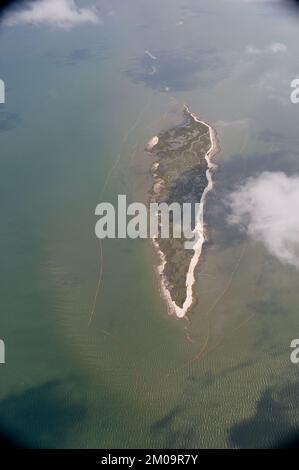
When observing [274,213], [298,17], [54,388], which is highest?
[298,17]

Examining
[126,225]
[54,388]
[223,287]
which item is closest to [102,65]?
[126,225]

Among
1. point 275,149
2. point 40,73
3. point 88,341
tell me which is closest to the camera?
point 88,341

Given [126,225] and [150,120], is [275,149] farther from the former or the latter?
[126,225]

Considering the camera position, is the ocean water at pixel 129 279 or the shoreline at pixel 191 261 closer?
the ocean water at pixel 129 279

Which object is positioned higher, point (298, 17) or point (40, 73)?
point (298, 17)

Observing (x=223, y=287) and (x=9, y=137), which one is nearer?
(x=223, y=287)

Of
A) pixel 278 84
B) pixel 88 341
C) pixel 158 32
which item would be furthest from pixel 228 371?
pixel 158 32

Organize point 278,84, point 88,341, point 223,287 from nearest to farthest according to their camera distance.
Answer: point 88,341
point 223,287
point 278,84

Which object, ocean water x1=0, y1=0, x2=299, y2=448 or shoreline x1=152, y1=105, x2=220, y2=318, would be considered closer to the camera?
ocean water x1=0, y1=0, x2=299, y2=448
